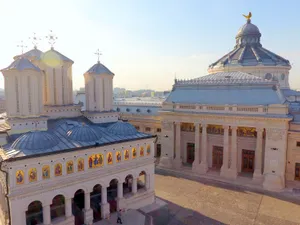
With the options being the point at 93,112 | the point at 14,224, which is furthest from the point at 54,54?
the point at 14,224

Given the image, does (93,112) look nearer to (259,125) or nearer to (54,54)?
(54,54)

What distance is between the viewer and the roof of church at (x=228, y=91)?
37062mm

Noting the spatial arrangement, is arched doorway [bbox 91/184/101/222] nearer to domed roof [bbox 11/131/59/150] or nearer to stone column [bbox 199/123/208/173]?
domed roof [bbox 11/131/59/150]

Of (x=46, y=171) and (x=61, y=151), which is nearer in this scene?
(x=46, y=171)

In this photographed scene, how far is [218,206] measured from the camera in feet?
99.6

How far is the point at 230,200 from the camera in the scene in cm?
3206

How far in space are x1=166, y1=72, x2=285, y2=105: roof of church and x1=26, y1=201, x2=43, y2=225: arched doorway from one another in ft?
89.3

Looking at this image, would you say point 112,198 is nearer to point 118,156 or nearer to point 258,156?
point 118,156

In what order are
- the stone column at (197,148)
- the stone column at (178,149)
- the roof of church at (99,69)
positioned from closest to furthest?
1. the roof of church at (99,69)
2. the stone column at (197,148)
3. the stone column at (178,149)

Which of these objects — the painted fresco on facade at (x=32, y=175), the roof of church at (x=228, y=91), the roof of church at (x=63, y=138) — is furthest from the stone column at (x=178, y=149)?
the painted fresco on facade at (x=32, y=175)

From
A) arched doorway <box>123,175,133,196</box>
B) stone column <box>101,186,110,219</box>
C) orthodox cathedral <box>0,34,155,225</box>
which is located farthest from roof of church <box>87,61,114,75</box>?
stone column <box>101,186,110,219</box>

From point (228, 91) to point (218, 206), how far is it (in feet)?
59.7

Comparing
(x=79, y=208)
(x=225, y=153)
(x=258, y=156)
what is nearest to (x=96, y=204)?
(x=79, y=208)

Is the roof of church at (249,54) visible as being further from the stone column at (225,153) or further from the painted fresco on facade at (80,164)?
the painted fresco on facade at (80,164)
